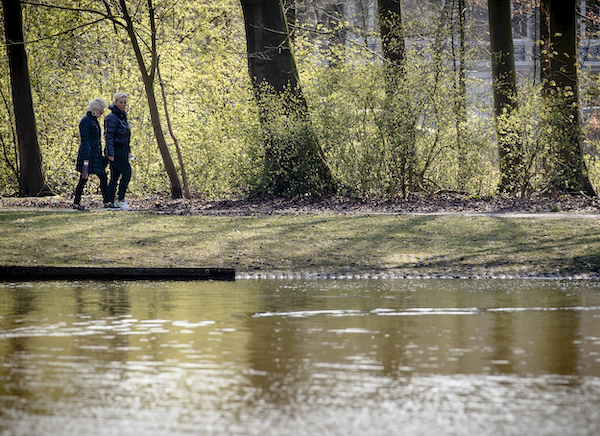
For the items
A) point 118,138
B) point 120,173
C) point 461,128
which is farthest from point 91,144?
point 461,128

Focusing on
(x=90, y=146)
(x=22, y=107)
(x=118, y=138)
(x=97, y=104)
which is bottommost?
(x=90, y=146)

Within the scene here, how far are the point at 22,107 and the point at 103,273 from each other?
36.6ft

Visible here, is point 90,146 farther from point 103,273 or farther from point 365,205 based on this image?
point 103,273

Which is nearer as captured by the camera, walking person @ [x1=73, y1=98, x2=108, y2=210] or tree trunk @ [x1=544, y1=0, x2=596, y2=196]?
walking person @ [x1=73, y1=98, x2=108, y2=210]

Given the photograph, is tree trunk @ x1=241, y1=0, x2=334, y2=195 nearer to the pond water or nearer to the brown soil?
the brown soil

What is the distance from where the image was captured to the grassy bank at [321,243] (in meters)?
11.9

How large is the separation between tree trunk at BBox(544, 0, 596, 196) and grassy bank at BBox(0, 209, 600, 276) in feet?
12.1

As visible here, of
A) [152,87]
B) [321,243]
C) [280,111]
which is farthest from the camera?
[152,87]

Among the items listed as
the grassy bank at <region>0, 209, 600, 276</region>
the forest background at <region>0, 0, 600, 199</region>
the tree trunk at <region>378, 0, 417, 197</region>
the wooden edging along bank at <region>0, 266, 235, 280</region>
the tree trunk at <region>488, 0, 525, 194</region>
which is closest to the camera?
the wooden edging along bank at <region>0, 266, 235, 280</region>

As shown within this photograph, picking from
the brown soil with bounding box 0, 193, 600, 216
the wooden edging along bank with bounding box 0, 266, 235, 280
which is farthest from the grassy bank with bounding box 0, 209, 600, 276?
the brown soil with bounding box 0, 193, 600, 216

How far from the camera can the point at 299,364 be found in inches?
232

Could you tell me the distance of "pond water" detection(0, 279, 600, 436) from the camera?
4.62m

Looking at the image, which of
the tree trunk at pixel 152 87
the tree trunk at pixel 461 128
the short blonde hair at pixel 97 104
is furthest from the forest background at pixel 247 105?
the short blonde hair at pixel 97 104

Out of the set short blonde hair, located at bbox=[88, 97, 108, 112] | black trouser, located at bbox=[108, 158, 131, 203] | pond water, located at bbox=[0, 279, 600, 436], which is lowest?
pond water, located at bbox=[0, 279, 600, 436]
